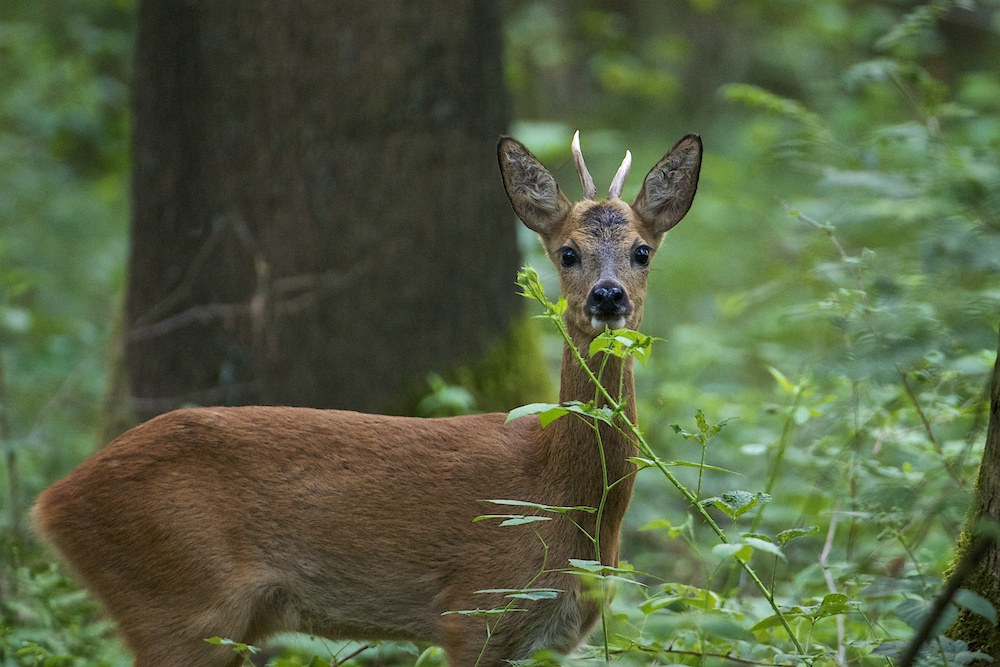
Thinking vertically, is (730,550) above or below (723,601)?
above

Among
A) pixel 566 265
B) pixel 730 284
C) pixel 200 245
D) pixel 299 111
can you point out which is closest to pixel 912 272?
Result: pixel 566 265

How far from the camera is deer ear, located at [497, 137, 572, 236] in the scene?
4316mm

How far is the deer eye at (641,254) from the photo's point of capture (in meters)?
4.16

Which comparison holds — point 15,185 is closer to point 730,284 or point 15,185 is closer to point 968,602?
point 730,284

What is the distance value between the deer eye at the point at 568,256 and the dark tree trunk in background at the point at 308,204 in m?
1.49

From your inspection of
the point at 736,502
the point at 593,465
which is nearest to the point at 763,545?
the point at 736,502

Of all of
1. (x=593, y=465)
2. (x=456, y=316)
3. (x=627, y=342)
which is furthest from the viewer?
(x=456, y=316)

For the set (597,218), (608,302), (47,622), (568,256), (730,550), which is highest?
(597,218)

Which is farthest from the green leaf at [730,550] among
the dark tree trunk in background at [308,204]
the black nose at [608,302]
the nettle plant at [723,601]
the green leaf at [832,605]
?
the dark tree trunk in background at [308,204]

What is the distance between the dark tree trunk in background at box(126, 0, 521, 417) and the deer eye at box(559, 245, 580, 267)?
1.49 meters

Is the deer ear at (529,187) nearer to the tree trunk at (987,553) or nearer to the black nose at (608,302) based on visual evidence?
the black nose at (608,302)

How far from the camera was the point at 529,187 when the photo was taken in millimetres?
4359

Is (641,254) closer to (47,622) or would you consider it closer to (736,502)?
(736,502)

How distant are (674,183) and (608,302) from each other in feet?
2.67
